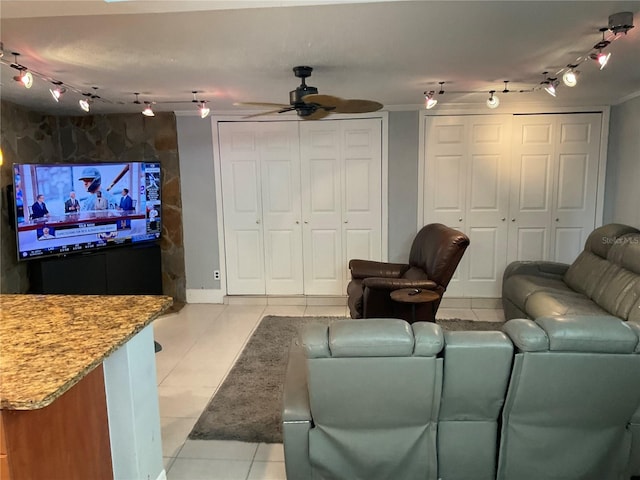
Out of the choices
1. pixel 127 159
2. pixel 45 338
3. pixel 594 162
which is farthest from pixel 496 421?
pixel 127 159

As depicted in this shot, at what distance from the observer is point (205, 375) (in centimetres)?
365

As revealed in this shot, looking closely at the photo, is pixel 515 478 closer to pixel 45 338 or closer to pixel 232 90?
pixel 45 338

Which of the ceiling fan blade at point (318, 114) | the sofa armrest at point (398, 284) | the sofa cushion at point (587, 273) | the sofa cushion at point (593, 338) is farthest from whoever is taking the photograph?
the sofa cushion at point (587, 273)

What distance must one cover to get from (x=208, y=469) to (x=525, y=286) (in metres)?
3.14

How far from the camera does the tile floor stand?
252cm

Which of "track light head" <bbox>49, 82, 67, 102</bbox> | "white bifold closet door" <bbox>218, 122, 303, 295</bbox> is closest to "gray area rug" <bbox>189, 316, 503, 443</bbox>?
"white bifold closet door" <bbox>218, 122, 303, 295</bbox>

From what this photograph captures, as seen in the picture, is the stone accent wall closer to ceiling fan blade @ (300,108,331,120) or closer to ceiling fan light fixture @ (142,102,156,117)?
ceiling fan light fixture @ (142,102,156,117)

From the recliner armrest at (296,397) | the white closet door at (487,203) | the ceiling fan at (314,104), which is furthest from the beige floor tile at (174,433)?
the white closet door at (487,203)

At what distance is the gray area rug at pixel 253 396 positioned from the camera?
2.83 meters

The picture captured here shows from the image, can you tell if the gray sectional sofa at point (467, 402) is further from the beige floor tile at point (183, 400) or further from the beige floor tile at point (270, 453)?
the beige floor tile at point (183, 400)

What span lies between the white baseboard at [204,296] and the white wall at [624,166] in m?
4.45

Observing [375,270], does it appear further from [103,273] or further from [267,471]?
[103,273]

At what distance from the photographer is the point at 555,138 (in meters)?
5.05

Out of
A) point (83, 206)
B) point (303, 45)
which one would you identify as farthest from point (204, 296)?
point (303, 45)
